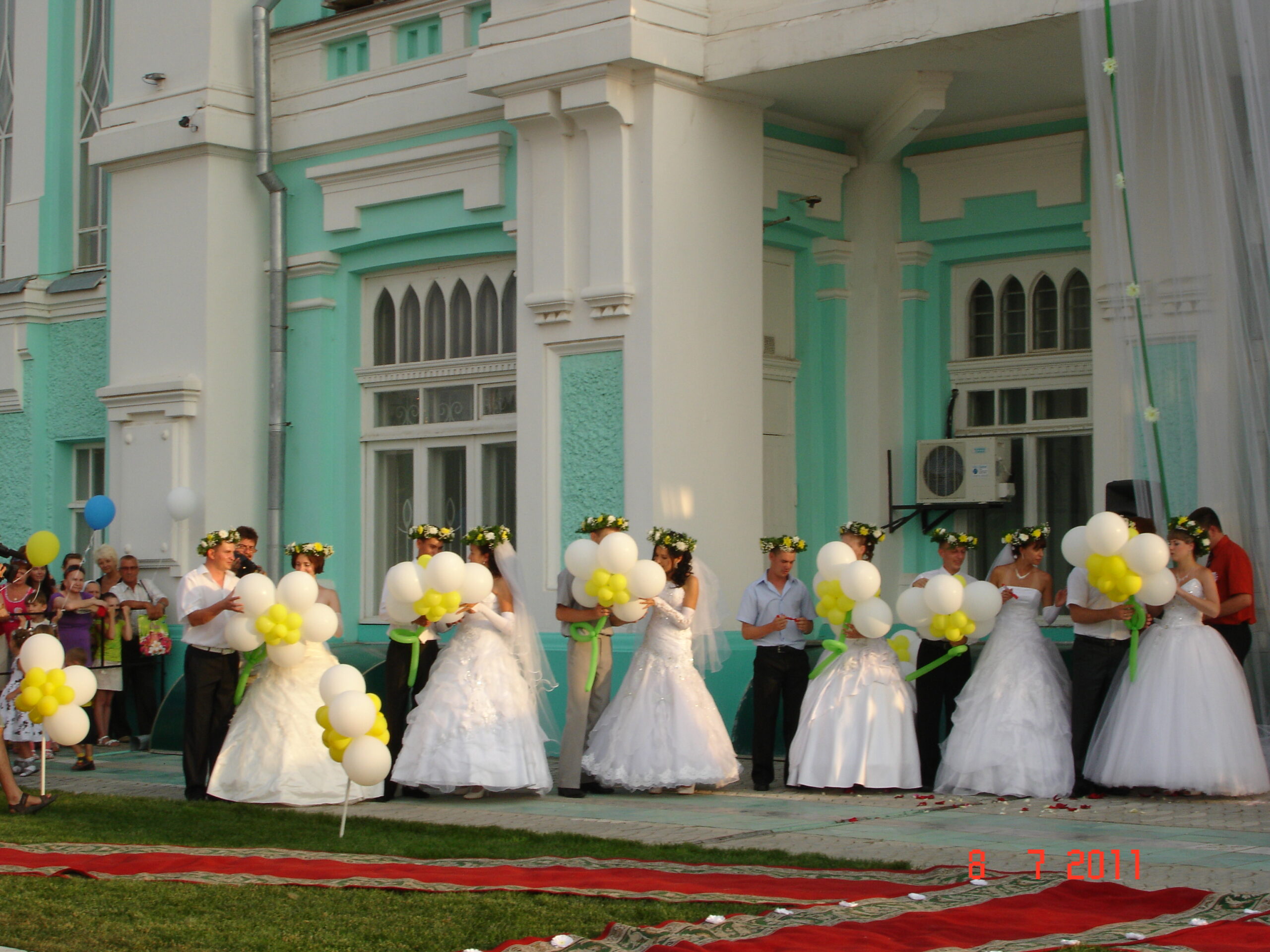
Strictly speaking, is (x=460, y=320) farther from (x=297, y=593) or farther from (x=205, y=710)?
(x=297, y=593)

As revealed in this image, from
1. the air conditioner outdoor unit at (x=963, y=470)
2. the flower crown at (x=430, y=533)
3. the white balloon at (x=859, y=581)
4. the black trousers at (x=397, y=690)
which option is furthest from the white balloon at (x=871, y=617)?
the air conditioner outdoor unit at (x=963, y=470)

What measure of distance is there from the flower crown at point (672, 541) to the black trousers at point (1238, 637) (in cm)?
310

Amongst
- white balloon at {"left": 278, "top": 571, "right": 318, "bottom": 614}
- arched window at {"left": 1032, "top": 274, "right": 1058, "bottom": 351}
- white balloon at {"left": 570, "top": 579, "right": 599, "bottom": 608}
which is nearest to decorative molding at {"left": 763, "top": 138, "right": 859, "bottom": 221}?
arched window at {"left": 1032, "top": 274, "right": 1058, "bottom": 351}

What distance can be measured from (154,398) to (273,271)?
1.50 metres

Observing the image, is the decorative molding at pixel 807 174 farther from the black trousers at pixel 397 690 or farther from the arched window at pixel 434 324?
the black trousers at pixel 397 690

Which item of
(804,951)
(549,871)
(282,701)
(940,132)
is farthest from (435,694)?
(940,132)

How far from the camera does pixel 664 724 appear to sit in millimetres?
10156

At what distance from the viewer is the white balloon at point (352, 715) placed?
8.09m

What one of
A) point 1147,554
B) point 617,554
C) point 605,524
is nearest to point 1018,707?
point 1147,554

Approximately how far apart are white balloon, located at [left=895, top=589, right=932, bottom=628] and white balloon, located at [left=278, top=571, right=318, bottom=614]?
350 cm

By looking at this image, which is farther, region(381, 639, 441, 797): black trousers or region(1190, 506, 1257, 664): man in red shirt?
region(381, 639, 441, 797): black trousers

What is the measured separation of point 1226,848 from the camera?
7.59m

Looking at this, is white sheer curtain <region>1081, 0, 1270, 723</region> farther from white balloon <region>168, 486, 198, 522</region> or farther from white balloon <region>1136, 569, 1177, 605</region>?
white balloon <region>168, 486, 198, 522</region>

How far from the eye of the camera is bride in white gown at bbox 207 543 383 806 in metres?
9.69
